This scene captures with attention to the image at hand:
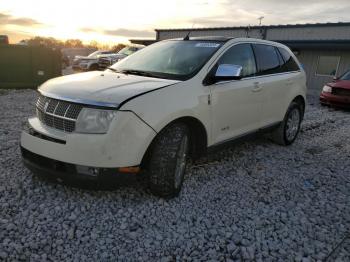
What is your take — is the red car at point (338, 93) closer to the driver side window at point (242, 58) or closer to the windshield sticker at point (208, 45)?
the driver side window at point (242, 58)

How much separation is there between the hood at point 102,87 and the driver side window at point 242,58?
1003 mm

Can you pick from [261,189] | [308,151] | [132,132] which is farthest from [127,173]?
[308,151]

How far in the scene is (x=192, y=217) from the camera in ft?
10.6

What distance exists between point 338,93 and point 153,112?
9.72 m

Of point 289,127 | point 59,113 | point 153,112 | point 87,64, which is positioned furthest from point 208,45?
point 87,64

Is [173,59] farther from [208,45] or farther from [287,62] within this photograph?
[287,62]

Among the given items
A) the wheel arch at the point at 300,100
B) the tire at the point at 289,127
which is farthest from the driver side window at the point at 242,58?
the wheel arch at the point at 300,100

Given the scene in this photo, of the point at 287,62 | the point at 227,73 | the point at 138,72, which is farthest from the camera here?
the point at 287,62

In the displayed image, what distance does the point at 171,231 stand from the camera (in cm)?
297

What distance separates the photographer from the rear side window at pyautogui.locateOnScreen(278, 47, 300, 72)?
216 inches

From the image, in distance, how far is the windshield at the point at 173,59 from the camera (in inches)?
149

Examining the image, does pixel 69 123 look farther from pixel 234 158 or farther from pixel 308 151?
pixel 308 151

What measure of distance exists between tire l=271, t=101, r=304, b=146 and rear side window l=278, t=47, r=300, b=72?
24.2 inches

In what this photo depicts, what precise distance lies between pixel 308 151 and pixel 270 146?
65cm
